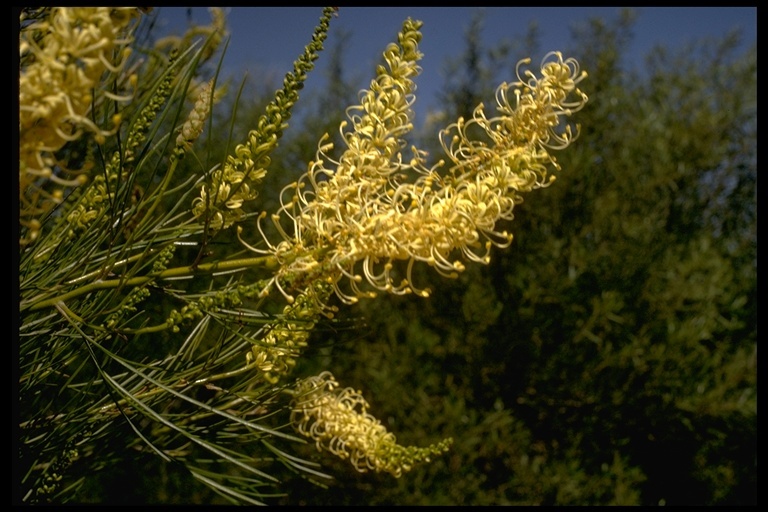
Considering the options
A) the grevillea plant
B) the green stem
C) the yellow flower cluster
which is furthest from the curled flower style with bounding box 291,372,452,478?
the yellow flower cluster

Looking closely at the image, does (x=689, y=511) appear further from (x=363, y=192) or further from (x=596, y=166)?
(x=363, y=192)

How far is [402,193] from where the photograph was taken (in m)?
0.47

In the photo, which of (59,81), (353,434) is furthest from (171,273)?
(353,434)

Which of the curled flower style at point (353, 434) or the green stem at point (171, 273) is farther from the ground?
the green stem at point (171, 273)

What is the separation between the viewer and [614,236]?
2506 mm

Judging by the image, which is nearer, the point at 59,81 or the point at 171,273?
the point at 59,81

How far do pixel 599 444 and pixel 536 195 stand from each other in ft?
3.99

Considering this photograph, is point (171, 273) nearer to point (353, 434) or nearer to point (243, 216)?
point (243, 216)

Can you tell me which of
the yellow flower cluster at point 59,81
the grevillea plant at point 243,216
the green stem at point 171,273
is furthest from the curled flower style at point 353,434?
the yellow flower cluster at point 59,81

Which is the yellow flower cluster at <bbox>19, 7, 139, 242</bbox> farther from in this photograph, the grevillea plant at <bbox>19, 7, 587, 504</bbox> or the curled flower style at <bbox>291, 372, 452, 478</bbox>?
the curled flower style at <bbox>291, 372, 452, 478</bbox>

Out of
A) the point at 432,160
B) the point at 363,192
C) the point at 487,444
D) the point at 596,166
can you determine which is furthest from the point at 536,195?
the point at 363,192

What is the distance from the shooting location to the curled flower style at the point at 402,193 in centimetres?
45

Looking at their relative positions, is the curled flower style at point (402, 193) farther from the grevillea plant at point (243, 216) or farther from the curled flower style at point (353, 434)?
the curled flower style at point (353, 434)

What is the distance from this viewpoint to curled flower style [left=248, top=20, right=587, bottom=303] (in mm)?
448
